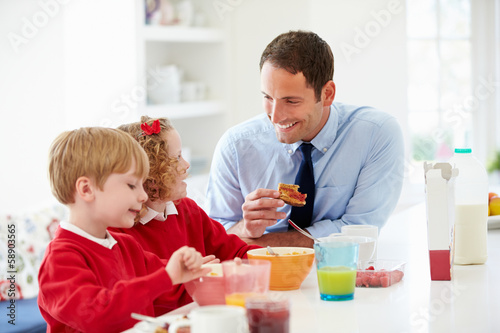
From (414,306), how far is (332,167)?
3.34 feet

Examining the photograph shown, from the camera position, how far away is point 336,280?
147 cm

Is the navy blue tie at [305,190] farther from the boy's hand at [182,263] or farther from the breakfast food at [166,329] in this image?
the breakfast food at [166,329]

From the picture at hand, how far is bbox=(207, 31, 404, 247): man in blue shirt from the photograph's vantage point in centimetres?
227

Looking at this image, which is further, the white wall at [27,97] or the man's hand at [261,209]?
the white wall at [27,97]

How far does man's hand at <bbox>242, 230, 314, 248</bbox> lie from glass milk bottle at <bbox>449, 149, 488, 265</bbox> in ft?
1.78

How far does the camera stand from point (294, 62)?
2264 millimetres

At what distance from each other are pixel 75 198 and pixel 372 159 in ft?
4.46

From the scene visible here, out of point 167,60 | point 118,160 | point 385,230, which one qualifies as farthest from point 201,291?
point 167,60

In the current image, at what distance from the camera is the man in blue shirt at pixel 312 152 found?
2.27 meters

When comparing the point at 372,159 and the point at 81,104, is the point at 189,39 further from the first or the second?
the point at 372,159

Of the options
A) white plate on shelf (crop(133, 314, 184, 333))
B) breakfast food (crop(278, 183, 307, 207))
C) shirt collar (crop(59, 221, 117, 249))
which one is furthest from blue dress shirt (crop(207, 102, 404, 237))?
white plate on shelf (crop(133, 314, 184, 333))

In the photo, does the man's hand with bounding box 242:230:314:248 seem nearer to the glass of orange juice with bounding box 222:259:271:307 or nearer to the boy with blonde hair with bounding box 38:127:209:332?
the boy with blonde hair with bounding box 38:127:209:332

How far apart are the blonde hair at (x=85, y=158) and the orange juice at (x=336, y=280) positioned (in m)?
0.52

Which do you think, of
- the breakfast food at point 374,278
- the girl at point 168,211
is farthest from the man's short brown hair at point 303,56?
the breakfast food at point 374,278
